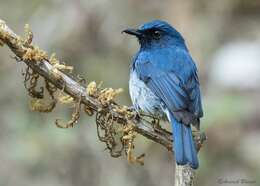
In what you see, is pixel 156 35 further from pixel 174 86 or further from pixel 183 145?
pixel 183 145

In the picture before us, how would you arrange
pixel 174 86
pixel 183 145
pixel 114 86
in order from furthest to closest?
1. pixel 114 86
2. pixel 174 86
3. pixel 183 145

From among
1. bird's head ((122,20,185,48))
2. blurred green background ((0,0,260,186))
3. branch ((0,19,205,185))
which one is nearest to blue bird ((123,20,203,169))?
bird's head ((122,20,185,48))

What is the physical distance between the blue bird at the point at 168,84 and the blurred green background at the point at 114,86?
1.12 meters

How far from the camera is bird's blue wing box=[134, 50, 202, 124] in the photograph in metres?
4.66

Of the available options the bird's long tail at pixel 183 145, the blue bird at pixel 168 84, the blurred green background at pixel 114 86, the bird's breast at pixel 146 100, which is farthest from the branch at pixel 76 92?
the blurred green background at pixel 114 86

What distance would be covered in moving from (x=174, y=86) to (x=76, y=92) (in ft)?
3.84

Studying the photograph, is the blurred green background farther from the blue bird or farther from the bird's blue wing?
the bird's blue wing

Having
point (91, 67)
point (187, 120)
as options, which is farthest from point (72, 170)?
point (187, 120)

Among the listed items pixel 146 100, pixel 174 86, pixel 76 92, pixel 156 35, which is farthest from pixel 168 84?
pixel 76 92

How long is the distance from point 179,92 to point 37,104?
117 cm

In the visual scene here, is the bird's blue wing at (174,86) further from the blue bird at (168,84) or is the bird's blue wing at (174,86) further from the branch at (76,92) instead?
the branch at (76,92)

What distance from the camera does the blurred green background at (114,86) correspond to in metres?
6.34

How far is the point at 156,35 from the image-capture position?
5.59 meters

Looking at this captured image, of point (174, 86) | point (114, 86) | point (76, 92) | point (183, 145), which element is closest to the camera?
point (76, 92)
